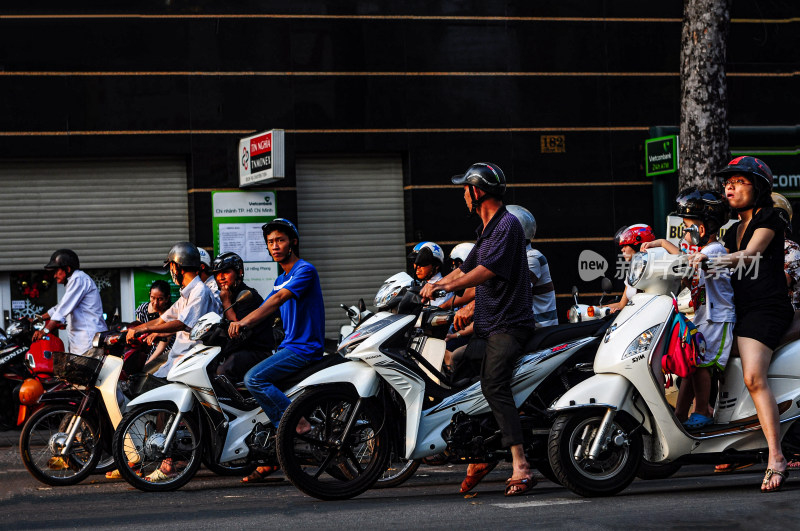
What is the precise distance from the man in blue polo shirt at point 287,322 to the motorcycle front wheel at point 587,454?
74.4 inches

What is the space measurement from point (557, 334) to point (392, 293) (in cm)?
102

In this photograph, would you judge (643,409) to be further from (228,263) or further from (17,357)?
(17,357)

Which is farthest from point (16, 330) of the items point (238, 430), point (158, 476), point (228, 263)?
point (238, 430)

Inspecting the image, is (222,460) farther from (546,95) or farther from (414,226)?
(546,95)

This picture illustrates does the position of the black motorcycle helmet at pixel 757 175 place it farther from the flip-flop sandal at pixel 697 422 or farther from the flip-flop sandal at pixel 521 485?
the flip-flop sandal at pixel 521 485

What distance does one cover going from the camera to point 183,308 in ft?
28.2

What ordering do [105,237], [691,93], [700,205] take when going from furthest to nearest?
[105,237] → [691,93] → [700,205]

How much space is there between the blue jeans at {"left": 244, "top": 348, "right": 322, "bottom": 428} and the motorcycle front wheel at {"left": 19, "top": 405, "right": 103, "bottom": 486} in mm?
1526

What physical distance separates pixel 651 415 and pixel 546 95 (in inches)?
399

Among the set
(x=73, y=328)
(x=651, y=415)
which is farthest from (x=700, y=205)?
(x=73, y=328)

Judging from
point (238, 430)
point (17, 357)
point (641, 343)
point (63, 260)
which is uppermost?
point (63, 260)

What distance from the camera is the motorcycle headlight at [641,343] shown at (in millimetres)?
6773

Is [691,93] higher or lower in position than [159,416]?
higher

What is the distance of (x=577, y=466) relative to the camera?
21.8ft
